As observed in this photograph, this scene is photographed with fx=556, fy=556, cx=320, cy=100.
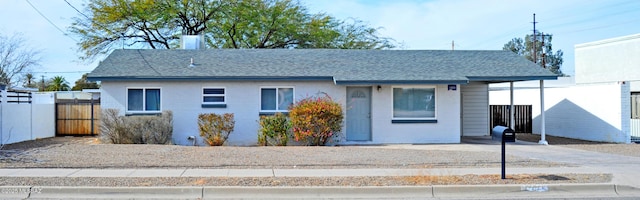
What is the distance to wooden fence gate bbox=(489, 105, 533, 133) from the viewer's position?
24.8m

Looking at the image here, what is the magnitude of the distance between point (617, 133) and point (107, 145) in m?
17.0

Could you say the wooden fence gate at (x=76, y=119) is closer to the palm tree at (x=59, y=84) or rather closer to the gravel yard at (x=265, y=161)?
the gravel yard at (x=265, y=161)

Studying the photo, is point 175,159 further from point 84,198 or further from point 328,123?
point 328,123

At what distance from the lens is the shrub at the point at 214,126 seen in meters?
17.8

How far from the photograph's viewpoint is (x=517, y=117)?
81.8 ft

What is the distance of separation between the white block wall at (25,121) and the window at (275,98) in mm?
8114

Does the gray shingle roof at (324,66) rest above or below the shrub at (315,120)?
above

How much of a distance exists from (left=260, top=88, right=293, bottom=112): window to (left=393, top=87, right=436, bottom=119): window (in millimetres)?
3661

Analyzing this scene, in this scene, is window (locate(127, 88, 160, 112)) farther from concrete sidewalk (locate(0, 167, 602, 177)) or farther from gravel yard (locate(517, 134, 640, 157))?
gravel yard (locate(517, 134, 640, 157))

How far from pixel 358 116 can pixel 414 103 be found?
198 cm

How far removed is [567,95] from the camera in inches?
883

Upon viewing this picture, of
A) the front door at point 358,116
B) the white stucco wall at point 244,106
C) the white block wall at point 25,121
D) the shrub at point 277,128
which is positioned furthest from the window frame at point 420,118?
the white block wall at point 25,121

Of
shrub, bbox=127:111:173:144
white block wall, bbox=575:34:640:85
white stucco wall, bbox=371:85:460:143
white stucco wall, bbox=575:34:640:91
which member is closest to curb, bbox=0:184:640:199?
shrub, bbox=127:111:173:144

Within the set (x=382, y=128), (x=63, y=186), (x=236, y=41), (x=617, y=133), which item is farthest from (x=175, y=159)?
(x=236, y=41)
